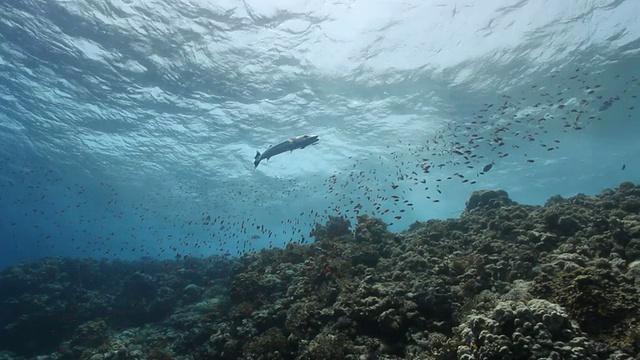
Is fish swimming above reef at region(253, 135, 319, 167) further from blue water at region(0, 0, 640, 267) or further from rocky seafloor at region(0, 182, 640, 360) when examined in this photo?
blue water at region(0, 0, 640, 267)

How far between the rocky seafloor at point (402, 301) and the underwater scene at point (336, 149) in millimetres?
58

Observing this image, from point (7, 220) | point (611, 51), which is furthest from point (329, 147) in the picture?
point (7, 220)

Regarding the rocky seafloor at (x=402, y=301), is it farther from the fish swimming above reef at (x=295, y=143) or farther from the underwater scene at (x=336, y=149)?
the fish swimming above reef at (x=295, y=143)

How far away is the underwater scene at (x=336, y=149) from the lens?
22.9 feet

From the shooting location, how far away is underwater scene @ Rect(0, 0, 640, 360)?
6.99 m

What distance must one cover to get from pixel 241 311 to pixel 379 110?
19167mm

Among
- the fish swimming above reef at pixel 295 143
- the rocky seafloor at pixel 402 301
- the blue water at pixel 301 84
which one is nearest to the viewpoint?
the rocky seafloor at pixel 402 301

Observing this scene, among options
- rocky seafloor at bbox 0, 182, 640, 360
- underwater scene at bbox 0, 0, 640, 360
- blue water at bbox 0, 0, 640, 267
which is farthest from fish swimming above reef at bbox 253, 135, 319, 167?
blue water at bbox 0, 0, 640, 267

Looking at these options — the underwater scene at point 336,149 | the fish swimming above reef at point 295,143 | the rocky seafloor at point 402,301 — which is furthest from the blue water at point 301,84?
the fish swimming above reef at point 295,143

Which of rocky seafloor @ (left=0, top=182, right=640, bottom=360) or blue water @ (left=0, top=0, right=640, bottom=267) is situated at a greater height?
blue water @ (left=0, top=0, right=640, bottom=267)

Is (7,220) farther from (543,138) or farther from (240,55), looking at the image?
(543,138)

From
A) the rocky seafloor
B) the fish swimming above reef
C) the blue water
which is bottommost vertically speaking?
the rocky seafloor

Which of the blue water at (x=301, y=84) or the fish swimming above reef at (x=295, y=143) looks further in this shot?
the blue water at (x=301, y=84)

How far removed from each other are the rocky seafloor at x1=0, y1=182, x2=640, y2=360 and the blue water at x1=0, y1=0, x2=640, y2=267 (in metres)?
3.30
